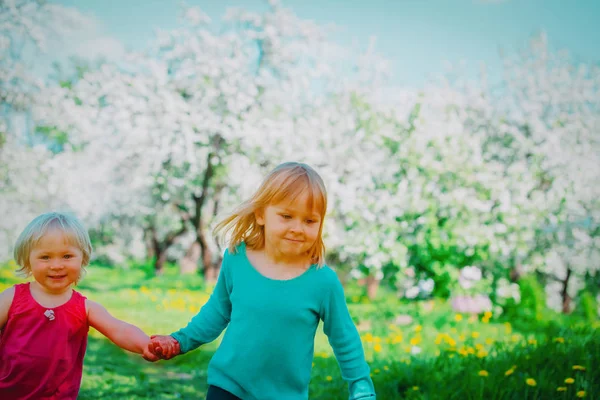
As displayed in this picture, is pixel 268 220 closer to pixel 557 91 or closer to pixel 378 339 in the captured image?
pixel 378 339

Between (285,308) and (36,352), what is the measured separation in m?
0.99

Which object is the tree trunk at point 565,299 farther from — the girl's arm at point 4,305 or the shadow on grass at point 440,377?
the girl's arm at point 4,305

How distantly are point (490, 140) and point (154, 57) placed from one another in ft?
27.8

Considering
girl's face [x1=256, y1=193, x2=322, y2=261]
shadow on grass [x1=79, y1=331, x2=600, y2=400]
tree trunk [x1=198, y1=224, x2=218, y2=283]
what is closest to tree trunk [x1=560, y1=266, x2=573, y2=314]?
tree trunk [x1=198, y1=224, x2=218, y2=283]

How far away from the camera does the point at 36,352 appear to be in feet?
7.26

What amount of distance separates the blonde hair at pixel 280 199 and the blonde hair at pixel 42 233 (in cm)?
63

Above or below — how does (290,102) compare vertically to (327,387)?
above

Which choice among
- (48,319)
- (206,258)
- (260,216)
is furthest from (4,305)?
(206,258)

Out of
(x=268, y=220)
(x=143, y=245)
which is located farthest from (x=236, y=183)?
(x=143, y=245)

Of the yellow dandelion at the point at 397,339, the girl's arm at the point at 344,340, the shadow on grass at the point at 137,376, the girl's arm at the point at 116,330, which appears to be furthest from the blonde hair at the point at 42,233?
the yellow dandelion at the point at 397,339

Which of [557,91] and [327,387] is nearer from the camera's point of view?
[327,387]

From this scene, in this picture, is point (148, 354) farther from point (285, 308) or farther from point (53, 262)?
point (285, 308)

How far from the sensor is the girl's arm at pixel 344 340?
2.22 metres

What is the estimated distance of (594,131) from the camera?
13.2m
